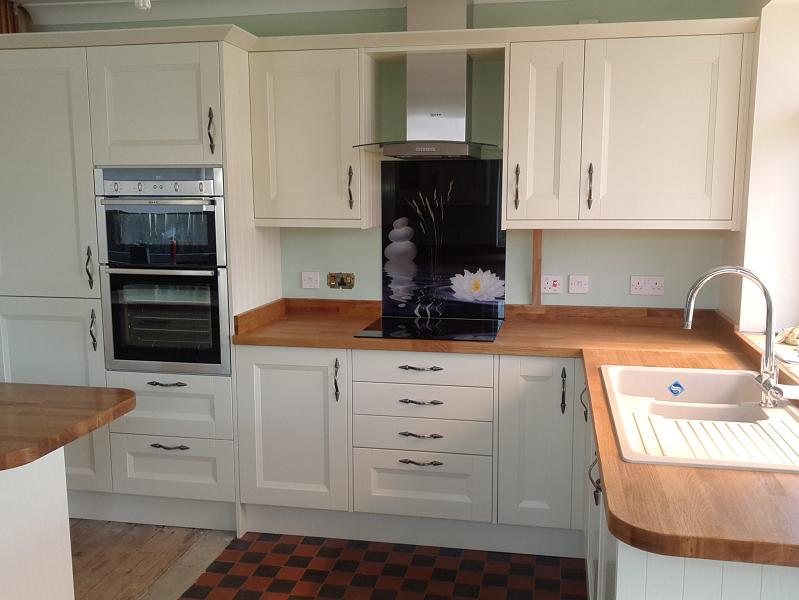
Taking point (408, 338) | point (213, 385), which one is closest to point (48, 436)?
point (213, 385)

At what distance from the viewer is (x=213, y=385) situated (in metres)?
3.18

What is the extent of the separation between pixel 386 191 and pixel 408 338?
833mm

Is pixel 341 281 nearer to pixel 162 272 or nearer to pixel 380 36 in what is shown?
pixel 162 272

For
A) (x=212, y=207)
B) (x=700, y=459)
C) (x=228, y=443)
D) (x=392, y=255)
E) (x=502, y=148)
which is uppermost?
(x=502, y=148)

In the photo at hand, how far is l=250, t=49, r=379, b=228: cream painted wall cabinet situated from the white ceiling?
42cm

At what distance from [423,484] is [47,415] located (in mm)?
1479

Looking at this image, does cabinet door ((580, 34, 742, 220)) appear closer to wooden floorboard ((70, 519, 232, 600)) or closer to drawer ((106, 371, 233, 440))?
drawer ((106, 371, 233, 440))

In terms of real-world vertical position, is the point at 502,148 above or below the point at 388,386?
above

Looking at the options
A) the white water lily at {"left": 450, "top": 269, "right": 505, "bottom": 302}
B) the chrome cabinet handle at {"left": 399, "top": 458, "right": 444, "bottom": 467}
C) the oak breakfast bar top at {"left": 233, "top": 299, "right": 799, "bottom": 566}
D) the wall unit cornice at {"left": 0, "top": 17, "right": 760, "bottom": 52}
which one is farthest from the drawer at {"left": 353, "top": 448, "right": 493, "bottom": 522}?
the wall unit cornice at {"left": 0, "top": 17, "right": 760, "bottom": 52}

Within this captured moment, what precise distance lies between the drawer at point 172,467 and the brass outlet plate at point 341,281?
2.99ft

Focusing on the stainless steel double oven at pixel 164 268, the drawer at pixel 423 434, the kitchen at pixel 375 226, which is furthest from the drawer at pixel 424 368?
the stainless steel double oven at pixel 164 268

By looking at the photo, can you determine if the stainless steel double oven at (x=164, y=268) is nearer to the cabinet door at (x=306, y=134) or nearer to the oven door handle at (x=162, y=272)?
the oven door handle at (x=162, y=272)

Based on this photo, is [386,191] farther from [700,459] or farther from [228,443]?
[700,459]

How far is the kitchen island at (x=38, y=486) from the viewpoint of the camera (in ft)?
6.64
